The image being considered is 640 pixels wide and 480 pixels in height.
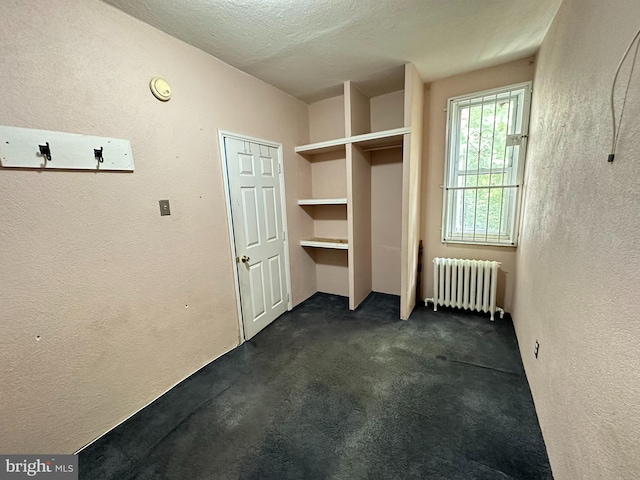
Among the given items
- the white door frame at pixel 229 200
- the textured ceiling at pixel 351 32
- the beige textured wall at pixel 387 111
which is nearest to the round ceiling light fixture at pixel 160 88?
the textured ceiling at pixel 351 32

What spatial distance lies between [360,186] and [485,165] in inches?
51.9

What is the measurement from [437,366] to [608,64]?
2.04 metres

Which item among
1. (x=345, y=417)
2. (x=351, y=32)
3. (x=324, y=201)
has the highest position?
(x=351, y=32)

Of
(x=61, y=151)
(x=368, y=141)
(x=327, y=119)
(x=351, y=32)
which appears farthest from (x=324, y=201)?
(x=61, y=151)

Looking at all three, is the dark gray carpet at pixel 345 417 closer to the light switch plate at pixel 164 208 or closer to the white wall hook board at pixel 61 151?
the light switch plate at pixel 164 208

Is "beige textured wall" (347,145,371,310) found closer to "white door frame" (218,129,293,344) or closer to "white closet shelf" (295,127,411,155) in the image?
"white closet shelf" (295,127,411,155)

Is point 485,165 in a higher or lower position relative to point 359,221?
higher

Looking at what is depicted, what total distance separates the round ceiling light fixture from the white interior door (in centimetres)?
53

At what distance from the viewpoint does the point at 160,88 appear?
1751 mm

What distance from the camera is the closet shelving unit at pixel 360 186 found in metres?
2.62

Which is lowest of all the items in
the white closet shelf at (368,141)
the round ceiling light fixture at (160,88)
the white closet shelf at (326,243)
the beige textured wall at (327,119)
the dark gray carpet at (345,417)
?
the dark gray carpet at (345,417)

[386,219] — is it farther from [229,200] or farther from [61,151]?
[61,151]

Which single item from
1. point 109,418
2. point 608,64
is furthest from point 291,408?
point 608,64

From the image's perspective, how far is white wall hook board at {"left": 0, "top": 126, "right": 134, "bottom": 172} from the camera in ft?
3.98
